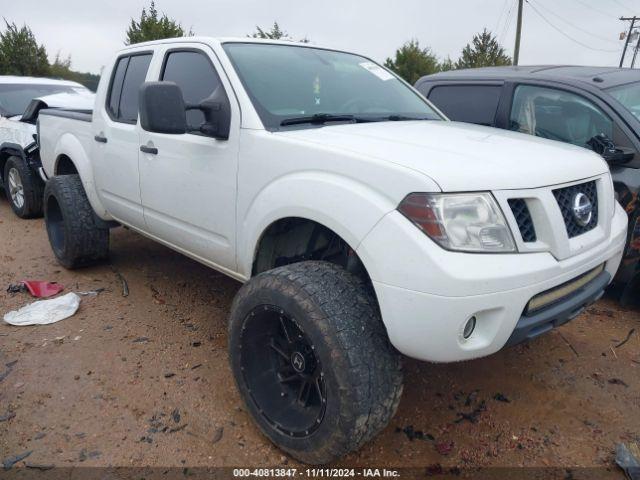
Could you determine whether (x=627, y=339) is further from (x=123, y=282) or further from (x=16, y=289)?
(x=16, y=289)

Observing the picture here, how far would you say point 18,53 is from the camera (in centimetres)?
1980

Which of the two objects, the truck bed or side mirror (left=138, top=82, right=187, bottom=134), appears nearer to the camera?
side mirror (left=138, top=82, right=187, bottom=134)

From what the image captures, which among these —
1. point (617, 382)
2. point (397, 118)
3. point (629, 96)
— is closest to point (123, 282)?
point (397, 118)

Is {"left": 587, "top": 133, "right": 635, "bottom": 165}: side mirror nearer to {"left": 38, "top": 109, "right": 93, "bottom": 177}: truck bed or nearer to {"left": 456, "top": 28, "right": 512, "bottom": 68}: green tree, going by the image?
{"left": 38, "top": 109, "right": 93, "bottom": 177}: truck bed

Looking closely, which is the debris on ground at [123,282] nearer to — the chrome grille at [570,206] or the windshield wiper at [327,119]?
the windshield wiper at [327,119]

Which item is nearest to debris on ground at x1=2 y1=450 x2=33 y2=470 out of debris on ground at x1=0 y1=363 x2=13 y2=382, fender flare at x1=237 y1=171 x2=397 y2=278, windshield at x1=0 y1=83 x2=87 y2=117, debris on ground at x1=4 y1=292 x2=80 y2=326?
debris on ground at x1=0 y1=363 x2=13 y2=382

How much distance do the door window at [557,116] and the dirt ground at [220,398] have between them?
1.34m

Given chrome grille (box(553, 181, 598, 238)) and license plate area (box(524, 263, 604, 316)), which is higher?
chrome grille (box(553, 181, 598, 238))

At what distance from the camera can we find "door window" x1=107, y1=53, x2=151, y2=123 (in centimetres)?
363

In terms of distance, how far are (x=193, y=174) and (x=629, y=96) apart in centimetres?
323

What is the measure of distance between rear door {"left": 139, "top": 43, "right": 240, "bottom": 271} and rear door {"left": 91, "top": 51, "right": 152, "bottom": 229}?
16 cm

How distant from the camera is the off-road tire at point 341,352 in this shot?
197 centimetres

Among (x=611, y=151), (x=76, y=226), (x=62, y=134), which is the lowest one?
(x=76, y=226)

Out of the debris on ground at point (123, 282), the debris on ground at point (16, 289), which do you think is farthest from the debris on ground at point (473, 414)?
the debris on ground at point (16, 289)
